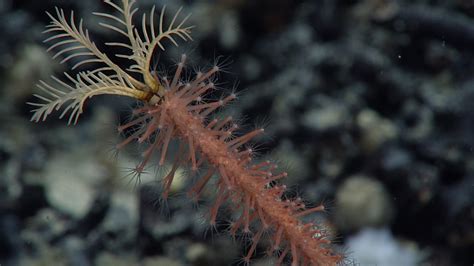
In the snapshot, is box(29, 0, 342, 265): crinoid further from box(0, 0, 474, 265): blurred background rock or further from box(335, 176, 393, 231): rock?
box(335, 176, 393, 231): rock

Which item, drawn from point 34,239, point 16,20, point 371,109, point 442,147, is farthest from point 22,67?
point 442,147

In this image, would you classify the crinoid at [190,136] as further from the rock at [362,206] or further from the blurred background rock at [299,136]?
the rock at [362,206]

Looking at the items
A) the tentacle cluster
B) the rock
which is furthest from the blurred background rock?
the tentacle cluster

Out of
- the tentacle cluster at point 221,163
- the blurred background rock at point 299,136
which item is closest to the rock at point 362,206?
the blurred background rock at point 299,136

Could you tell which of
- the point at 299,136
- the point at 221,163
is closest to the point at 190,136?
the point at 221,163

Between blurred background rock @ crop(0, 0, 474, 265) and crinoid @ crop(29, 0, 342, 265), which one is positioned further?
blurred background rock @ crop(0, 0, 474, 265)

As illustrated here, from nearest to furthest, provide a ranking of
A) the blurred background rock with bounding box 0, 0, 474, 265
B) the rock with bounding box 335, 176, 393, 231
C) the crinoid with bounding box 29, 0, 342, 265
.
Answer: the crinoid with bounding box 29, 0, 342, 265
the blurred background rock with bounding box 0, 0, 474, 265
the rock with bounding box 335, 176, 393, 231
